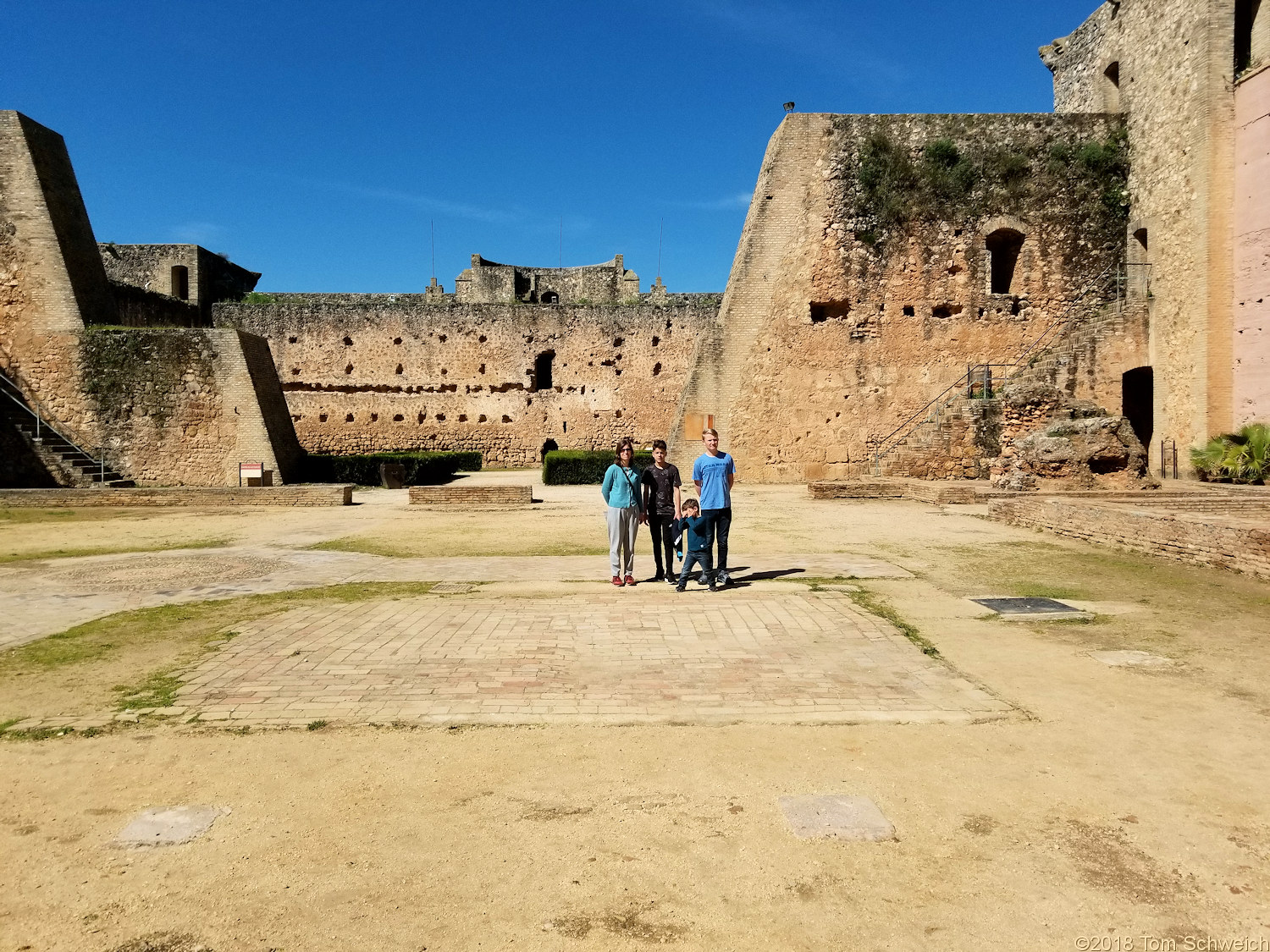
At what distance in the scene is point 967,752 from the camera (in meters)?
3.27

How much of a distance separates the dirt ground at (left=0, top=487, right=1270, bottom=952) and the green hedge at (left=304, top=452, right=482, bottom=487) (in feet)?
51.9

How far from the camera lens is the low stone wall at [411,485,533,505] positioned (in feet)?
46.9

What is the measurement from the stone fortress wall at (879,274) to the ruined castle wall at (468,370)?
8927 mm

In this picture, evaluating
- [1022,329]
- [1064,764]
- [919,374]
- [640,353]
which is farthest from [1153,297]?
[1064,764]

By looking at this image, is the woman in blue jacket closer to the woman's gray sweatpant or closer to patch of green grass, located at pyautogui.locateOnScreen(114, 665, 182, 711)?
the woman's gray sweatpant

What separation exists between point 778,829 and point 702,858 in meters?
0.31

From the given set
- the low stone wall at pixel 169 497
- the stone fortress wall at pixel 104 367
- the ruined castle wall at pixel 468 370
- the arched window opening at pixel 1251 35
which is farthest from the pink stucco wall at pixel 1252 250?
the stone fortress wall at pixel 104 367

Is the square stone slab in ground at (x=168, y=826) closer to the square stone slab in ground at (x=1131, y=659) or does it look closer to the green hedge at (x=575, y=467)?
the square stone slab in ground at (x=1131, y=659)

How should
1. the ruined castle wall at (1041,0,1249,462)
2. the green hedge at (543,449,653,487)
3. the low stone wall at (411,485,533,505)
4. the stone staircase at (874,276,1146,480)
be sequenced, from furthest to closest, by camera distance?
the green hedge at (543,449,653,487), the stone staircase at (874,276,1146,480), the ruined castle wall at (1041,0,1249,462), the low stone wall at (411,485,533,505)

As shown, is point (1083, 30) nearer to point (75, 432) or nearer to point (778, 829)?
point (778, 829)

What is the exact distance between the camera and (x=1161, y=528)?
801cm

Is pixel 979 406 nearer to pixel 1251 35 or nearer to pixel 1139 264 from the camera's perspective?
pixel 1139 264

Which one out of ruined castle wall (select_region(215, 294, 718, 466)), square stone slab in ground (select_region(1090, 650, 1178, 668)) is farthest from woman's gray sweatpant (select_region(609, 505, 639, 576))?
ruined castle wall (select_region(215, 294, 718, 466))

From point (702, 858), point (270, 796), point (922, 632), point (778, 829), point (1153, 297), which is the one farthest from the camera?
point (1153, 297)
